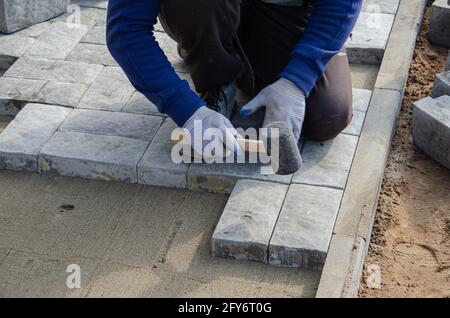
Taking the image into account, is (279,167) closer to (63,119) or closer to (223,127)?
(223,127)

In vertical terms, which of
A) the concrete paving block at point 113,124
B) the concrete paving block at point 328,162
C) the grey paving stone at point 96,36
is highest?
the concrete paving block at point 328,162

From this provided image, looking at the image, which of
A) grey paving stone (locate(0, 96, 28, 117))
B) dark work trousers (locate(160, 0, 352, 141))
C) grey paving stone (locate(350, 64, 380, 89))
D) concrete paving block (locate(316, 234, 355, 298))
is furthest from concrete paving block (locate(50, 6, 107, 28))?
concrete paving block (locate(316, 234, 355, 298))

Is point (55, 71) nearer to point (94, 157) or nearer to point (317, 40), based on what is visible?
point (94, 157)

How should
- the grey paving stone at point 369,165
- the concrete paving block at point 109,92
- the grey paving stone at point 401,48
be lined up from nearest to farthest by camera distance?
1. the grey paving stone at point 369,165
2. the concrete paving block at point 109,92
3. the grey paving stone at point 401,48

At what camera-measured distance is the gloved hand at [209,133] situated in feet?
11.6

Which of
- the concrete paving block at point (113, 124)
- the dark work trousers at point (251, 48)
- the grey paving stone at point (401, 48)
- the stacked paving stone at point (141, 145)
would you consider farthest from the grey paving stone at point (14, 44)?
the grey paving stone at point (401, 48)

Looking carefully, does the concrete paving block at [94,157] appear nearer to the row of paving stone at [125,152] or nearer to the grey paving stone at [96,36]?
the row of paving stone at [125,152]

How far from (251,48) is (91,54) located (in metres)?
1.11

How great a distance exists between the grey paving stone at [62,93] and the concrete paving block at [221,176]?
0.89m

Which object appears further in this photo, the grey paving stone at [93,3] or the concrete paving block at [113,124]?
the grey paving stone at [93,3]

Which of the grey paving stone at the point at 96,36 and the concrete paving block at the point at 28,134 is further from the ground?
the grey paving stone at the point at 96,36

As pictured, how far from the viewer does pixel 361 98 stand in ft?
14.0

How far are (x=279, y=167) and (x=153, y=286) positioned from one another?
0.72 metres

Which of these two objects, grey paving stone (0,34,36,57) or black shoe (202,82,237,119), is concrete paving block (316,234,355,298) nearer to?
black shoe (202,82,237,119)
